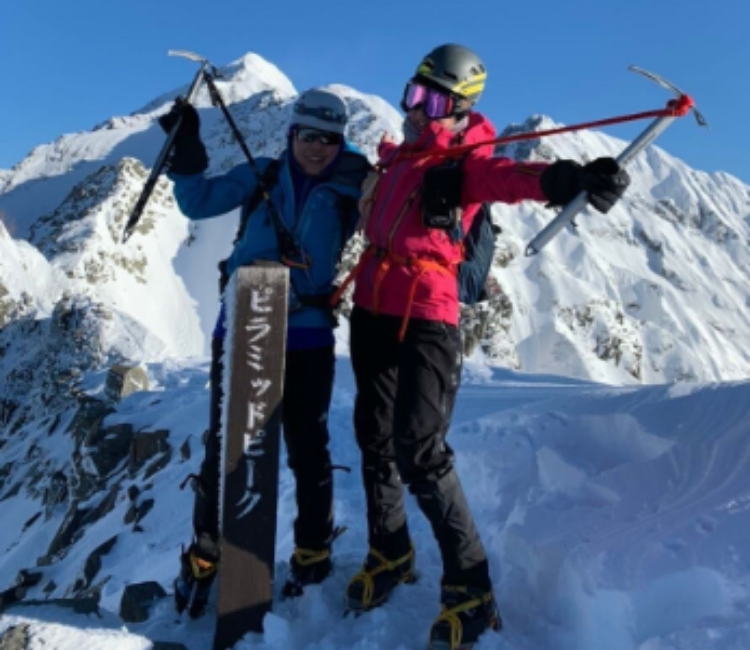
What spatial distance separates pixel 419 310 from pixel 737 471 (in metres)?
2.05

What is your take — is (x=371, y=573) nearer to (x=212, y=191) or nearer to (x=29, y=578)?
(x=212, y=191)

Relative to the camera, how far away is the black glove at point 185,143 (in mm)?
3736

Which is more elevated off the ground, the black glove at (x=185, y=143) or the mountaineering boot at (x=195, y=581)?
the black glove at (x=185, y=143)

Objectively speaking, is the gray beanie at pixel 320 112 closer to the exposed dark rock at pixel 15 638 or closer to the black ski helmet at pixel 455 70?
the black ski helmet at pixel 455 70

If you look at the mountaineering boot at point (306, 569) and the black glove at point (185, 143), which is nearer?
the black glove at point (185, 143)

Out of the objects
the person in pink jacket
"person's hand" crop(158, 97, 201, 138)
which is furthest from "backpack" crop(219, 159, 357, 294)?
"person's hand" crop(158, 97, 201, 138)

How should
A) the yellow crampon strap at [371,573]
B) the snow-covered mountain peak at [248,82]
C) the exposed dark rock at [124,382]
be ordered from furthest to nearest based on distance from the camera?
1. the snow-covered mountain peak at [248,82]
2. the exposed dark rock at [124,382]
3. the yellow crampon strap at [371,573]

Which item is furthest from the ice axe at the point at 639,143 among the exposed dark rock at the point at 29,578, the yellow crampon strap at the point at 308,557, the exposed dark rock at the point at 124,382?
the exposed dark rock at the point at 124,382

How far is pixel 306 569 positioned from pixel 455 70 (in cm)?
281

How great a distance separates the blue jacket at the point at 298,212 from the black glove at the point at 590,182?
1285 mm

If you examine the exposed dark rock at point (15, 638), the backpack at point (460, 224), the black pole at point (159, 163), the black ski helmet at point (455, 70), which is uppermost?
the black ski helmet at point (455, 70)

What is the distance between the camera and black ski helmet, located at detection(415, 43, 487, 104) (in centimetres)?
358

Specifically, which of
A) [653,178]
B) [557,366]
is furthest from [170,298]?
[653,178]

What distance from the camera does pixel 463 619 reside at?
130 inches
